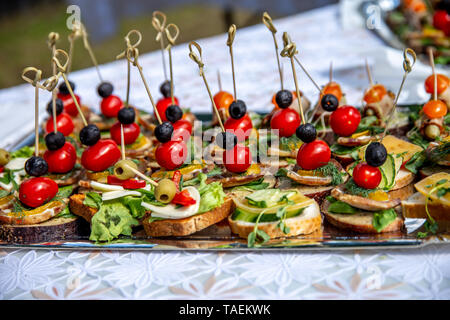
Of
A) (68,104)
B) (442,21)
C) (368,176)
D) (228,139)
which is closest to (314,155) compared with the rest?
(368,176)

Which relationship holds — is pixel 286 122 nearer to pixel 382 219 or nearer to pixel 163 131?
pixel 163 131

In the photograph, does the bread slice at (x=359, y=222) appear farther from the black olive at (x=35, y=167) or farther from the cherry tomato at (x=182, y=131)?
the black olive at (x=35, y=167)

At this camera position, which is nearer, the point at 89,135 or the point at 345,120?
the point at 89,135

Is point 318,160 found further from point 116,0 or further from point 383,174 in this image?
point 116,0

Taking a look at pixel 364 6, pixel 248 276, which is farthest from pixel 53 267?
pixel 364 6

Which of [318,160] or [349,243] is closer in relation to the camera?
[349,243]

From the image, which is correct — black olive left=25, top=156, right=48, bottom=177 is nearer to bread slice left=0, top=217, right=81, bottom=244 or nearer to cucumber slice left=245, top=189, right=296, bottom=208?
bread slice left=0, top=217, right=81, bottom=244
